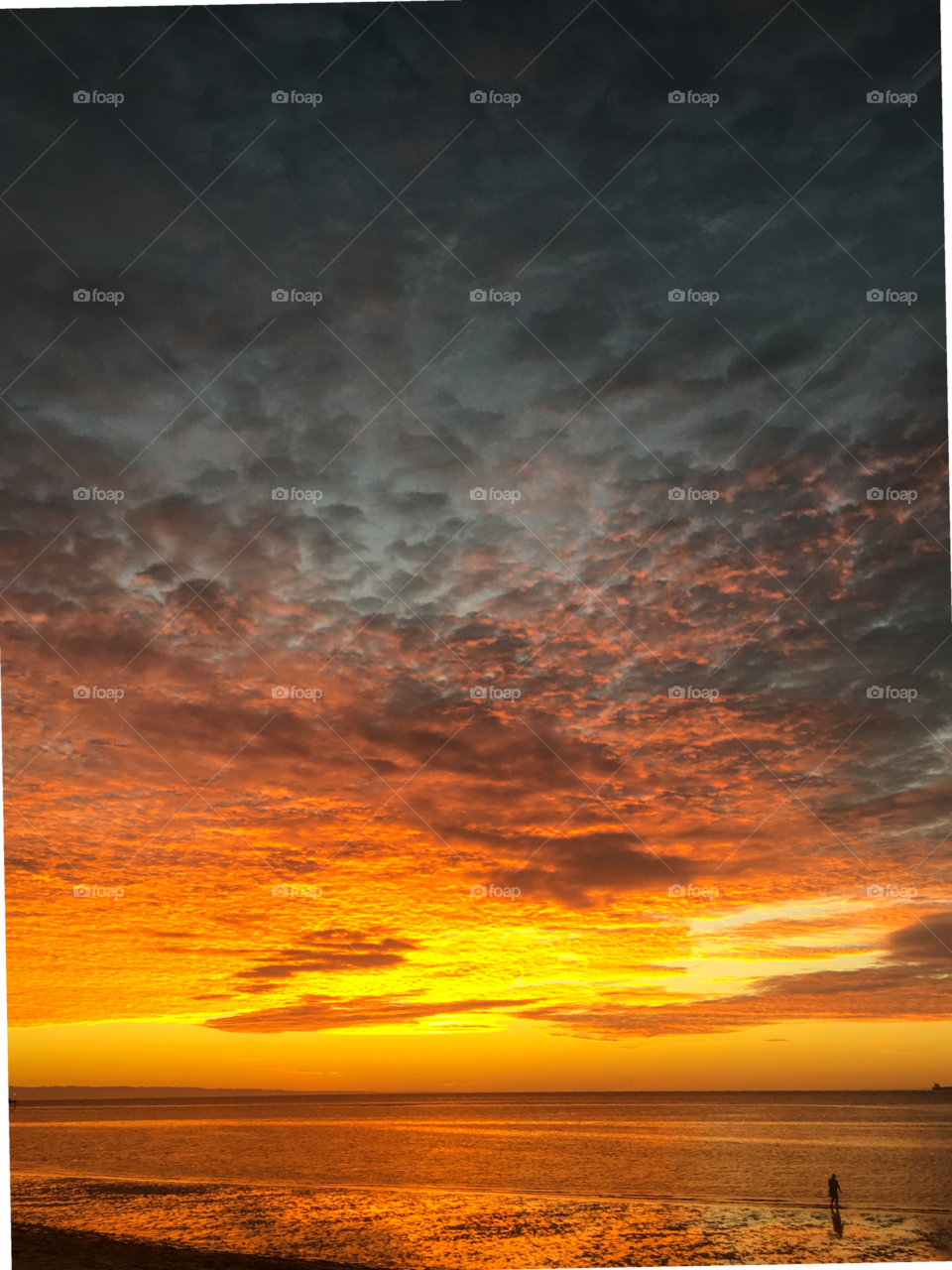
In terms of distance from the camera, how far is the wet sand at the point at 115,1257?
16.4 m

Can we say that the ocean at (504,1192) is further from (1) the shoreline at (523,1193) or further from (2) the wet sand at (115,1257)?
(2) the wet sand at (115,1257)

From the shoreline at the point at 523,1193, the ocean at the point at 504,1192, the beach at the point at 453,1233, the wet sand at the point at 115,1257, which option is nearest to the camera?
the wet sand at the point at 115,1257

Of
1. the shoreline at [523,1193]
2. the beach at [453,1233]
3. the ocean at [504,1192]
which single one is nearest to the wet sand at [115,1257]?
the beach at [453,1233]

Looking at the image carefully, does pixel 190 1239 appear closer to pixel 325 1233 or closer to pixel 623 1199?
pixel 325 1233

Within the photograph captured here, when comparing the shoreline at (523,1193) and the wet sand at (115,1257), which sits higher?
the wet sand at (115,1257)

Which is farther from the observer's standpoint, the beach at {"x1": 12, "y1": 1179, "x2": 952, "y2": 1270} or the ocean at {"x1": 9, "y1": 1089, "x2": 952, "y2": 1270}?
the ocean at {"x1": 9, "y1": 1089, "x2": 952, "y2": 1270}

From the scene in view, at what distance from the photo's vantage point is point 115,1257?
17016 mm

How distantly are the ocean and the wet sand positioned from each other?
138cm

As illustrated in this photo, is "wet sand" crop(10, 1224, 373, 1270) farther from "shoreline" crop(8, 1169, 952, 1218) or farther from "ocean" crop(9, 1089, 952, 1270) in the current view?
"shoreline" crop(8, 1169, 952, 1218)

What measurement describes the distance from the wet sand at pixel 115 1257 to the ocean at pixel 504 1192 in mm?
1380

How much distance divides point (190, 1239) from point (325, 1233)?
338cm

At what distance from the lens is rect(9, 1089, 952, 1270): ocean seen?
21.1 m

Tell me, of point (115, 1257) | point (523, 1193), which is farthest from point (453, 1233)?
point (523, 1193)

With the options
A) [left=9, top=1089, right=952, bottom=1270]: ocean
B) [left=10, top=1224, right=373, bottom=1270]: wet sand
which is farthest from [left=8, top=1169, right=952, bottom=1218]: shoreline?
[left=10, top=1224, right=373, bottom=1270]: wet sand
